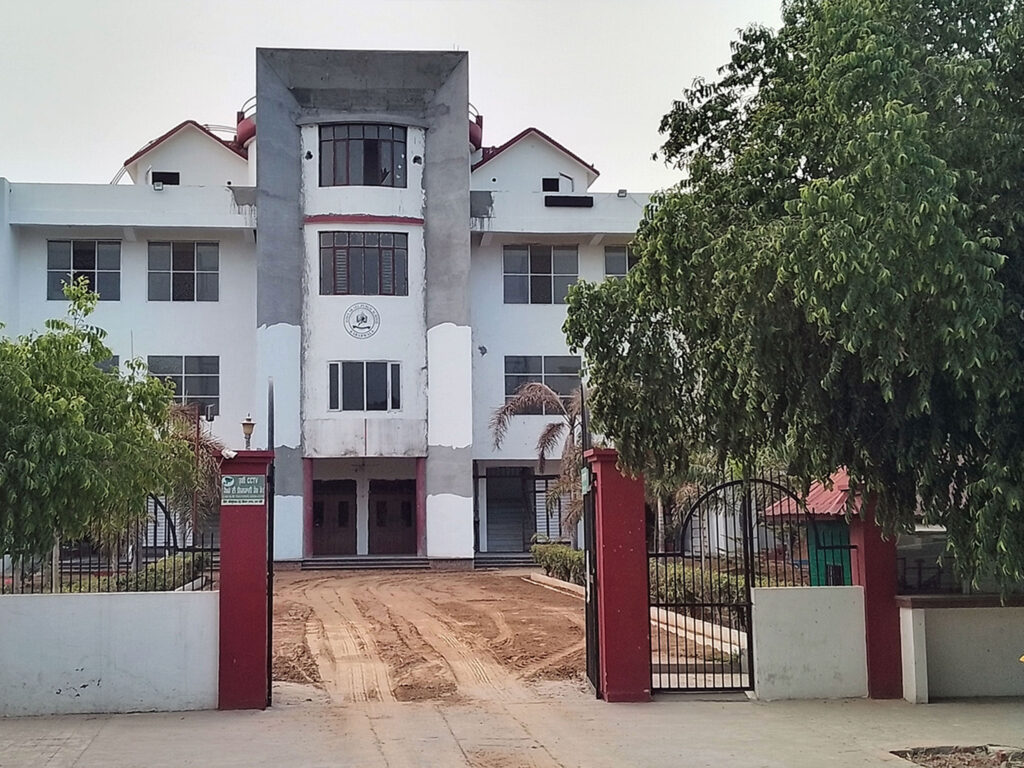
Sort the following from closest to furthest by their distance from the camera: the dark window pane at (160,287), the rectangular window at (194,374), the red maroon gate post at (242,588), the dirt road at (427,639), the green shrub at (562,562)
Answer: the red maroon gate post at (242,588)
the dirt road at (427,639)
the green shrub at (562,562)
the rectangular window at (194,374)
the dark window pane at (160,287)

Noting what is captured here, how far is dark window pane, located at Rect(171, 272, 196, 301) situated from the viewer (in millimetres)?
36312

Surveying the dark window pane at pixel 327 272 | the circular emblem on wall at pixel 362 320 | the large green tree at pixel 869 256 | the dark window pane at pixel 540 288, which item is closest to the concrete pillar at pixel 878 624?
the large green tree at pixel 869 256

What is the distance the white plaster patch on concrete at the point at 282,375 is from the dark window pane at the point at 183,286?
3162 millimetres

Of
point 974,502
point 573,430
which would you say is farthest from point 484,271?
point 974,502

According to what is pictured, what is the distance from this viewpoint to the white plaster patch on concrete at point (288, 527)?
34.5 m

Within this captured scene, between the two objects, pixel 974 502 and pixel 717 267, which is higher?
pixel 717 267

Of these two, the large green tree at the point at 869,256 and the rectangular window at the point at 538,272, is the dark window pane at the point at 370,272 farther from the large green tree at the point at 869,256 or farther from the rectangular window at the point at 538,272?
the large green tree at the point at 869,256

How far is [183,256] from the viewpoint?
36594 mm

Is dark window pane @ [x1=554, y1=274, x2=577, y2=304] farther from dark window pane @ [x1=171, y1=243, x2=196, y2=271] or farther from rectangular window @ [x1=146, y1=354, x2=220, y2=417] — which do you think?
dark window pane @ [x1=171, y1=243, x2=196, y2=271]

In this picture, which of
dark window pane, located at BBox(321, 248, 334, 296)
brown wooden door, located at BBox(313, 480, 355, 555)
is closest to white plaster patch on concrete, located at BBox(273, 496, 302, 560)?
brown wooden door, located at BBox(313, 480, 355, 555)

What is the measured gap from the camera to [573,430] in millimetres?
30422

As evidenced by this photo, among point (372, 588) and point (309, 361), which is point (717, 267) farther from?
point (309, 361)

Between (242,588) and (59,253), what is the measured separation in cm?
2821

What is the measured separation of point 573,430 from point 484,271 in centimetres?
897
